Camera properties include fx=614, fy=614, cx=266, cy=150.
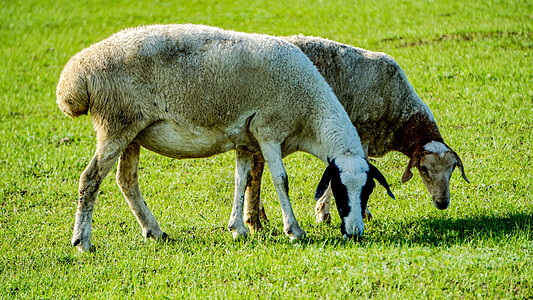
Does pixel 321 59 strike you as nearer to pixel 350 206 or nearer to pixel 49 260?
pixel 350 206

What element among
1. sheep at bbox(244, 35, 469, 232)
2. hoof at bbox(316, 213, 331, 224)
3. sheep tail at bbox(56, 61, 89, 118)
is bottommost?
hoof at bbox(316, 213, 331, 224)

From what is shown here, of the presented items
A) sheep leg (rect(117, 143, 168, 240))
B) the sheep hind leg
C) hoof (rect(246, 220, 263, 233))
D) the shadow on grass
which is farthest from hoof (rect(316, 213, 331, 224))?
the sheep hind leg

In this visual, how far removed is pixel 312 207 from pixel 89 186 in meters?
3.23

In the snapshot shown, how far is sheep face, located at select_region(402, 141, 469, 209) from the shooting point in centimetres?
751

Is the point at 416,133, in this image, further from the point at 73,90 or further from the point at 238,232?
the point at 73,90

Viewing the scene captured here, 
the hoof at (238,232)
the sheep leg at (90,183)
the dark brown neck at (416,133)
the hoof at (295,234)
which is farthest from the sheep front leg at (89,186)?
the dark brown neck at (416,133)

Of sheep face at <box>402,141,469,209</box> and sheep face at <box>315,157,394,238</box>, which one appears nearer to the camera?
sheep face at <box>315,157,394,238</box>

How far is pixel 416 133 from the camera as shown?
809 cm

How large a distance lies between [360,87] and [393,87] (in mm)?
466

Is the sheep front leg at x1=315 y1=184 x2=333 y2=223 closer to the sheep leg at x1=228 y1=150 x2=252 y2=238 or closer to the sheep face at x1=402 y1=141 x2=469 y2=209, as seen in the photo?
the sheep face at x1=402 y1=141 x2=469 y2=209

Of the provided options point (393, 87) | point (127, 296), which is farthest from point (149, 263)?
point (393, 87)

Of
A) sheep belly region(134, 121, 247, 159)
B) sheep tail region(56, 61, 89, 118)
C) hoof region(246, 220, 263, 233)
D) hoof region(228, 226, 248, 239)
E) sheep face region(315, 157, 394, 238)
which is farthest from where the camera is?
hoof region(246, 220, 263, 233)

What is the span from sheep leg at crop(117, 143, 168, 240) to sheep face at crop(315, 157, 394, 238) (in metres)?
2.20

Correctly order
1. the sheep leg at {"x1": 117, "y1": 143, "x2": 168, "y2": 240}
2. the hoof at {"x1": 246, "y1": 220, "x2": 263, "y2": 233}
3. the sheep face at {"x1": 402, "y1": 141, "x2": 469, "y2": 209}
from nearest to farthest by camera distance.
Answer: the sheep leg at {"x1": 117, "y1": 143, "x2": 168, "y2": 240}, the sheep face at {"x1": 402, "y1": 141, "x2": 469, "y2": 209}, the hoof at {"x1": 246, "y1": 220, "x2": 263, "y2": 233}
